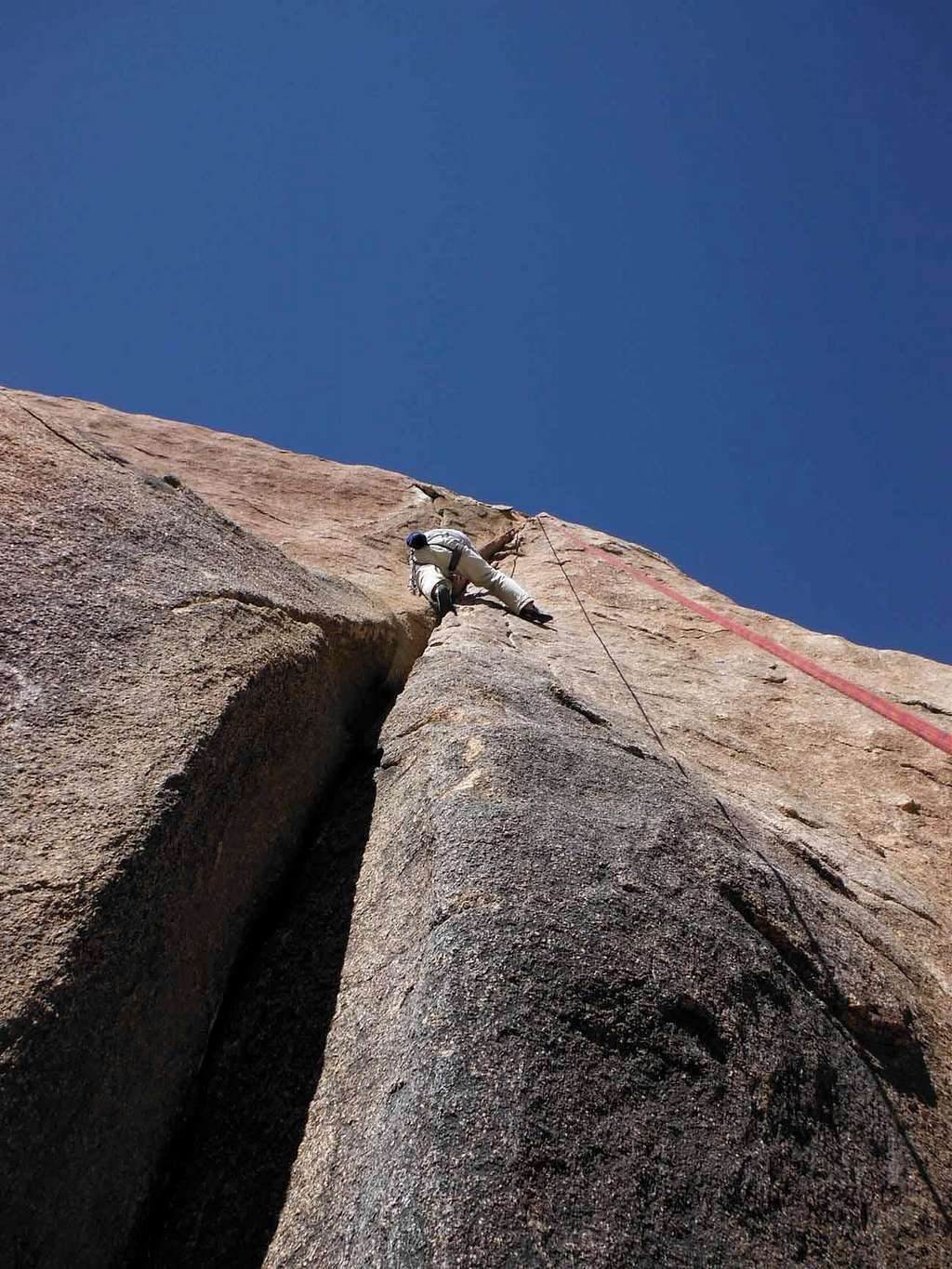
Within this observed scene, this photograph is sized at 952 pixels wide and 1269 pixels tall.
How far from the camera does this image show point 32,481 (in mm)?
3115

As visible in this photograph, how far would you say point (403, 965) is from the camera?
224cm

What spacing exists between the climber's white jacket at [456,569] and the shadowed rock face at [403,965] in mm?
2743

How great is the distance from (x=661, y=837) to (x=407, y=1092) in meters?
1.13

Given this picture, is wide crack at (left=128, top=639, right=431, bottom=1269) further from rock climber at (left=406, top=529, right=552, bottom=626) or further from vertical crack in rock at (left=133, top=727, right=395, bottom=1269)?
rock climber at (left=406, top=529, right=552, bottom=626)

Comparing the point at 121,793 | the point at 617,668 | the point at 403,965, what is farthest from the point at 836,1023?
the point at 617,668

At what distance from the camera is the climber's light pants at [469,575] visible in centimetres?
647

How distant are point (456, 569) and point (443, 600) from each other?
70cm

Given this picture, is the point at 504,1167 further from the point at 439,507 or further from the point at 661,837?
the point at 439,507

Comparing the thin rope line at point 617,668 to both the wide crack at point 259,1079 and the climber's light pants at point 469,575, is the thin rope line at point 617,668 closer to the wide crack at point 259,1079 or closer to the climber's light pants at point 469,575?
the climber's light pants at point 469,575

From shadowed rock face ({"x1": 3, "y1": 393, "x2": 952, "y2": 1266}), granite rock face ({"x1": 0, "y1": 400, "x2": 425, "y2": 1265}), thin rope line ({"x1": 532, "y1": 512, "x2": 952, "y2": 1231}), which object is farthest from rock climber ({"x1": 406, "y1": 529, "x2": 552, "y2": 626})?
thin rope line ({"x1": 532, "y1": 512, "x2": 952, "y2": 1231})

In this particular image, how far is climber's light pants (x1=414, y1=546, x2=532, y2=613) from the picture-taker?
255 inches

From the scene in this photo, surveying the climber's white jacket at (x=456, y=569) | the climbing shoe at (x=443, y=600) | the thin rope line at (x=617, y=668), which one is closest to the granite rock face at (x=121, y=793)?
the thin rope line at (x=617, y=668)

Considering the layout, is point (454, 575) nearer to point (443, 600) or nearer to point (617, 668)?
point (443, 600)

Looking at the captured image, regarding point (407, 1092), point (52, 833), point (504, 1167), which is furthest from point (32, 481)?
point (504, 1167)
